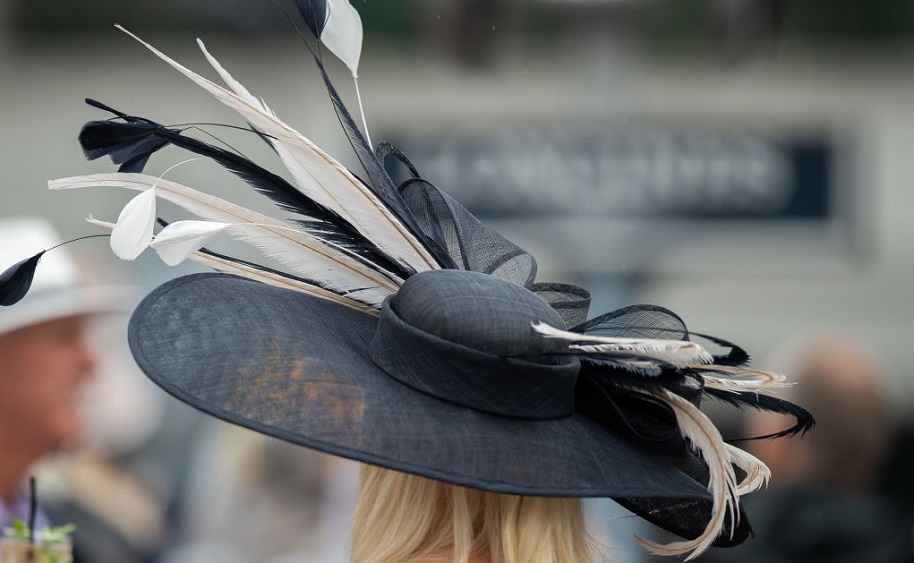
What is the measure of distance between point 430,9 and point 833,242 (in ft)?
6.01

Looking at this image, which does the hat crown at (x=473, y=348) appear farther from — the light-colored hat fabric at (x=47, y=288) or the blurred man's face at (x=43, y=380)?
the blurred man's face at (x=43, y=380)

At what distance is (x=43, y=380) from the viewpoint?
282 cm

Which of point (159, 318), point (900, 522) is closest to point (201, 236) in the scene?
point (159, 318)

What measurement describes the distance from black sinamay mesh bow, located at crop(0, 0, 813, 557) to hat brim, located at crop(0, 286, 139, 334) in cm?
166

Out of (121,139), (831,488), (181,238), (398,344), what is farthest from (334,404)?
(831,488)

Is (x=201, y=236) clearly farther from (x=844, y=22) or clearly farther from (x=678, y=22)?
(x=844, y=22)

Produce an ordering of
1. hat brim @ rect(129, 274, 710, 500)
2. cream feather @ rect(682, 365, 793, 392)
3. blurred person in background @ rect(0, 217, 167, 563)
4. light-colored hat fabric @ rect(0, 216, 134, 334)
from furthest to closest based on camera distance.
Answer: blurred person in background @ rect(0, 217, 167, 563) < light-colored hat fabric @ rect(0, 216, 134, 334) < cream feather @ rect(682, 365, 793, 392) < hat brim @ rect(129, 274, 710, 500)

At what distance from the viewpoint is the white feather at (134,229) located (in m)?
1.06

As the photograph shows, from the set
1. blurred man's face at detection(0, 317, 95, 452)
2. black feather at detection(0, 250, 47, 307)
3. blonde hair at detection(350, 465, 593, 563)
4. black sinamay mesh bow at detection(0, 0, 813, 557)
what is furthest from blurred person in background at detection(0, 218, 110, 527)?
blonde hair at detection(350, 465, 593, 563)

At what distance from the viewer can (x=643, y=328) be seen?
4.03 feet

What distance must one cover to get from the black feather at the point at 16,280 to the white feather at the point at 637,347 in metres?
0.57

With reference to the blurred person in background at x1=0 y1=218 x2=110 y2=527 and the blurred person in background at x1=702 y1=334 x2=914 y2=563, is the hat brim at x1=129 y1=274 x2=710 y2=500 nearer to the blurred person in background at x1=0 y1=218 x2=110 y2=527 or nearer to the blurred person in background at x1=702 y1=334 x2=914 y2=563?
the blurred person in background at x1=0 y1=218 x2=110 y2=527

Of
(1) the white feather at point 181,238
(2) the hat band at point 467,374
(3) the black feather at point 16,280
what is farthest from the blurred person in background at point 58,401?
(2) the hat band at point 467,374

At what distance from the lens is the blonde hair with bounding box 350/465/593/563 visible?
1085 millimetres
